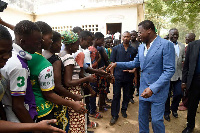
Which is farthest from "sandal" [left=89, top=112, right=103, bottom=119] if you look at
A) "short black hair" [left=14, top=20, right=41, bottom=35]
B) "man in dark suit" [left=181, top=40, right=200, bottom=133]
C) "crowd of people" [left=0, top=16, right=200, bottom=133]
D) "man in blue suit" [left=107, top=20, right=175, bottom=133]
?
"short black hair" [left=14, top=20, right=41, bottom=35]

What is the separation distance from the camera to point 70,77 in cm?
191

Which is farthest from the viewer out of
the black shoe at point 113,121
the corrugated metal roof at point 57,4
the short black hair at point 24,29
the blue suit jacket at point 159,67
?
the corrugated metal roof at point 57,4

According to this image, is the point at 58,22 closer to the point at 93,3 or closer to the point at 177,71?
the point at 93,3

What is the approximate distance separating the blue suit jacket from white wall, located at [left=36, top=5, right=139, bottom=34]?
314 inches

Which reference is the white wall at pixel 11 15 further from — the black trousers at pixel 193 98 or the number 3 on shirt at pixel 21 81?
the black trousers at pixel 193 98

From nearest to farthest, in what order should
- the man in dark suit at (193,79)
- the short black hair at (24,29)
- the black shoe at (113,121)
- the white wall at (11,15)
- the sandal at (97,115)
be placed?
the short black hair at (24,29), the man in dark suit at (193,79), the black shoe at (113,121), the sandal at (97,115), the white wall at (11,15)

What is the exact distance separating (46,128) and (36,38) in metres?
0.75

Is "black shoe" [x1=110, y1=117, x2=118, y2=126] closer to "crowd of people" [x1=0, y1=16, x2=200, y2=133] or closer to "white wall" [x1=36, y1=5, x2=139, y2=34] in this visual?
"crowd of people" [x1=0, y1=16, x2=200, y2=133]

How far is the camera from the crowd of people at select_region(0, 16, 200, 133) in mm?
1093

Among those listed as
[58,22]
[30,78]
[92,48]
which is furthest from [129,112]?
[58,22]

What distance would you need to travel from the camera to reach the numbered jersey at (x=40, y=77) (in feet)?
4.29

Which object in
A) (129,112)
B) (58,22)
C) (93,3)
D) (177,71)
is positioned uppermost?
(93,3)

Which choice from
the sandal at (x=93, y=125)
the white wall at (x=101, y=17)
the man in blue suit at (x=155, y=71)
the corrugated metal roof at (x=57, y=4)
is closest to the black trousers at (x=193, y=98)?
the man in blue suit at (x=155, y=71)

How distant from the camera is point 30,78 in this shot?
1.32 m
